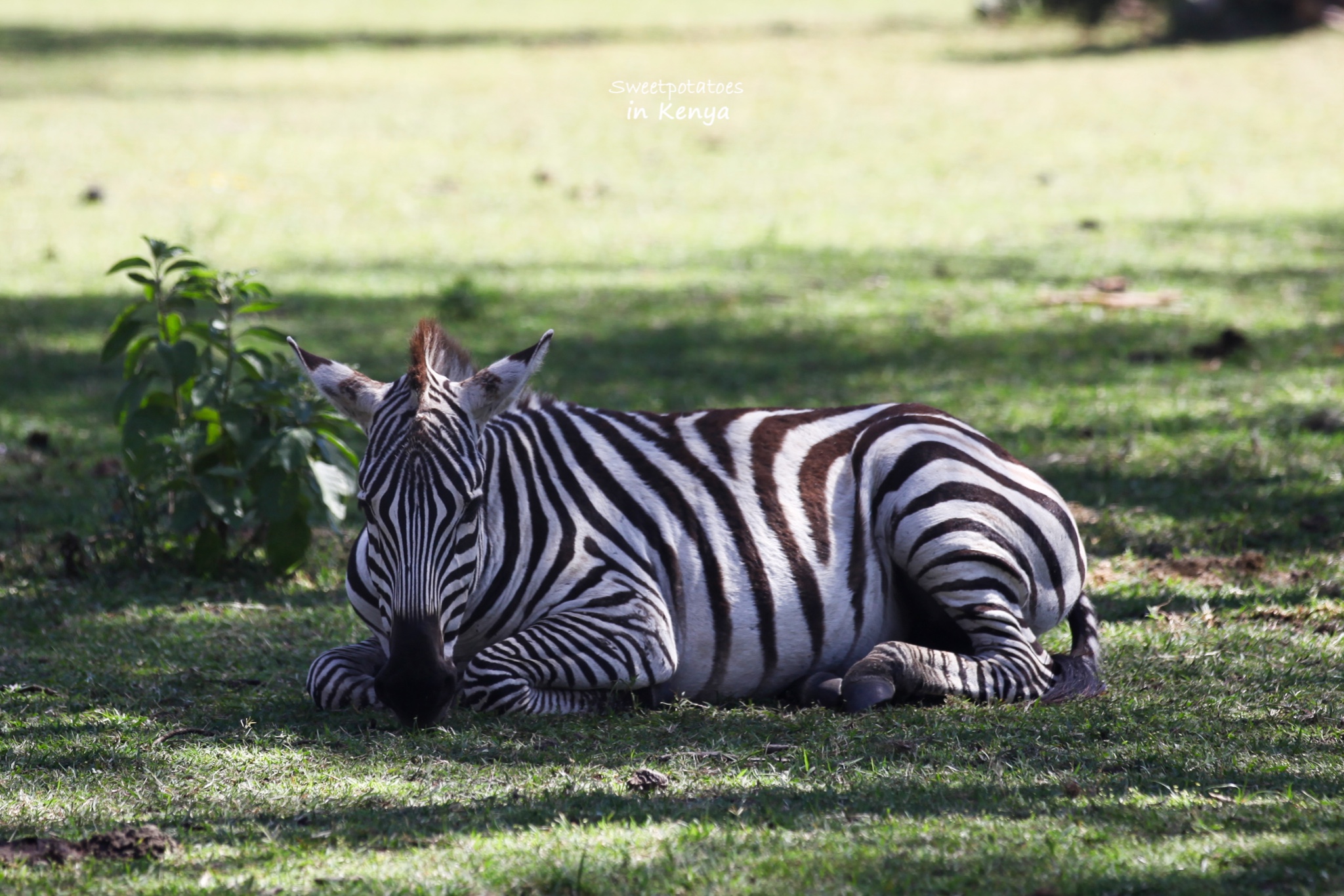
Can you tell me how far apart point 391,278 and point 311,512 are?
582 centimetres

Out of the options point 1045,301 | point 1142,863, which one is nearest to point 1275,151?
point 1045,301

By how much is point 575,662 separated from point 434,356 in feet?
3.64

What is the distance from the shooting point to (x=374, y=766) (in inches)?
167

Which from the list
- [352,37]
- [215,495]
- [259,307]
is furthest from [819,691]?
[352,37]

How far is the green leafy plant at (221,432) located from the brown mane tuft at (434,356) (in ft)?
4.53

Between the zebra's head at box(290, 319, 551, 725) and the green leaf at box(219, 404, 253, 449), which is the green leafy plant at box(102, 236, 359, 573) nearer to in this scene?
the green leaf at box(219, 404, 253, 449)

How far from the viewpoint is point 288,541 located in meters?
6.43

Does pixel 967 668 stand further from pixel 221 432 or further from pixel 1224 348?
pixel 1224 348

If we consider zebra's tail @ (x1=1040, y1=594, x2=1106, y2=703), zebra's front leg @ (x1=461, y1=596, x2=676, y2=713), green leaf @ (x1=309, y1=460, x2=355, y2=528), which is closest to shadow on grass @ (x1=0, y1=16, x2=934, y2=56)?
green leaf @ (x1=309, y1=460, x2=355, y2=528)

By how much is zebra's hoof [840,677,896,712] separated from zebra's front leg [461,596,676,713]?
57 centimetres

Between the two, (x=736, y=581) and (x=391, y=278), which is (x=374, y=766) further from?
(x=391, y=278)

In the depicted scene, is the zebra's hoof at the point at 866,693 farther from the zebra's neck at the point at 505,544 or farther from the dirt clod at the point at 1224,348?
the dirt clod at the point at 1224,348

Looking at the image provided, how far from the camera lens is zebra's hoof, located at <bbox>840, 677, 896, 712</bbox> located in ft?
15.4

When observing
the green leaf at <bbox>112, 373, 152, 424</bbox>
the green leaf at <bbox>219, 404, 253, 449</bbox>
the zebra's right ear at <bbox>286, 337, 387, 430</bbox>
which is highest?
the zebra's right ear at <bbox>286, 337, 387, 430</bbox>
